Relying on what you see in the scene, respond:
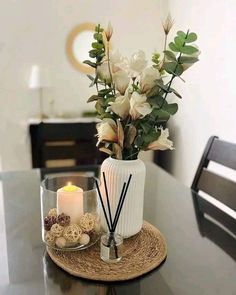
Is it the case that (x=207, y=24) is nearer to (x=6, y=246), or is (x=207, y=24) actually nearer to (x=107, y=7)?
(x=107, y=7)

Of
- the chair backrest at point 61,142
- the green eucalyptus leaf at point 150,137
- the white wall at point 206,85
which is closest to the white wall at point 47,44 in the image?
the chair backrest at point 61,142

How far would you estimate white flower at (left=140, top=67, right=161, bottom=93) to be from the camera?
731 mm

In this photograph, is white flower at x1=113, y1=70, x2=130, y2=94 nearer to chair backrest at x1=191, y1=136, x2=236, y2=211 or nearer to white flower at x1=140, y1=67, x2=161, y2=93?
white flower at x1=140, y1=67, x2=161, y2=93

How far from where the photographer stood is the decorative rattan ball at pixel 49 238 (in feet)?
2.46

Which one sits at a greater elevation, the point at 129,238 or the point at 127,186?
the point at 127,186

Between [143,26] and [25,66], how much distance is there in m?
1.25

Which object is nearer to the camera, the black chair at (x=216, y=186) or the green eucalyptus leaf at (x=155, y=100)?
the green eucalyptus leaf at (x=155, y=100)

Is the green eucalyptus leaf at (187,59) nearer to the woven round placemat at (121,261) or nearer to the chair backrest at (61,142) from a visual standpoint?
the woven round placemat at (121,261)

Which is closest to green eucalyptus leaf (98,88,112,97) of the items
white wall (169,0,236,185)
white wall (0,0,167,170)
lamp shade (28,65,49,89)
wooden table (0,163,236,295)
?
wooden table (0,163,236,295)

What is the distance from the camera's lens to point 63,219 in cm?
76

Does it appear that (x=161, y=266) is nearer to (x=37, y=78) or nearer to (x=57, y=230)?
(x=57, y=230)

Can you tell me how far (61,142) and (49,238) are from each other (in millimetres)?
2039

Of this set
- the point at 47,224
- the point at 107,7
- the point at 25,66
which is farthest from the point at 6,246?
the point at 107,7

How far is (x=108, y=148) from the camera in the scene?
84cm
